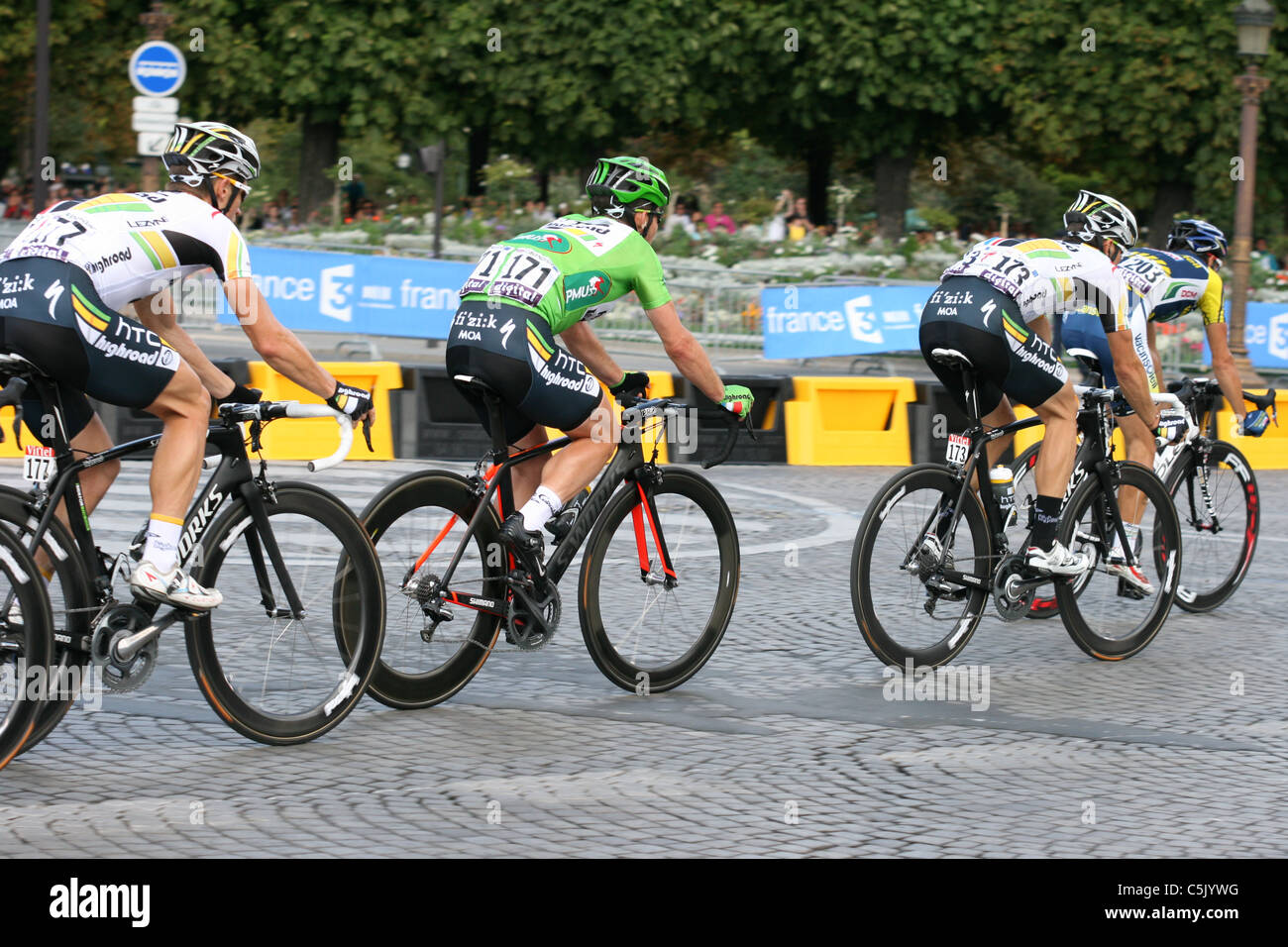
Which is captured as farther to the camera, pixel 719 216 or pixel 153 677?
pixel 719 216

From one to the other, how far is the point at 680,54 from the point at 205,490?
28412mm

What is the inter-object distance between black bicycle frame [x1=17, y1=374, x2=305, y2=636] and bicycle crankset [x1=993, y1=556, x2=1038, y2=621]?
2930mm

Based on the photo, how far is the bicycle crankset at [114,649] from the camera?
5.02 metres

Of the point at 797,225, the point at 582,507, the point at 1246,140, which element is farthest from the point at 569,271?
the point at 797,225

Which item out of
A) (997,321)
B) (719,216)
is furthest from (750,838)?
(719,216)

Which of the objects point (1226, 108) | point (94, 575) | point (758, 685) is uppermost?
point (1226, 108)

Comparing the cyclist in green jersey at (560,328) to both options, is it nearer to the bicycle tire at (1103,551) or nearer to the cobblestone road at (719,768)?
the cobblestone road at (719,768)

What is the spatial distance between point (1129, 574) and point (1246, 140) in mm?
12672

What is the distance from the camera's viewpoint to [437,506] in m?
5.90

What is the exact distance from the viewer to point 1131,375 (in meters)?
7.50

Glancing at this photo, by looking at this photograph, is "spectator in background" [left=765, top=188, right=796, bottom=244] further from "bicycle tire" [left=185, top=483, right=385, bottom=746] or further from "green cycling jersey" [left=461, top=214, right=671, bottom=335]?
"bicycle tire" [left=185, top=483, right=385, bottom=746]

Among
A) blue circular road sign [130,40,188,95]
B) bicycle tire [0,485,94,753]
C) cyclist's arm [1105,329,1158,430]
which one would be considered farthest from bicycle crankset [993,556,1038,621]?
blue circular road sign [130,40,188,95]

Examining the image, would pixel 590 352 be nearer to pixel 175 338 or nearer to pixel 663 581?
pixel 663 581

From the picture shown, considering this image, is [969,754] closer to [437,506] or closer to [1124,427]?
[437,506]
